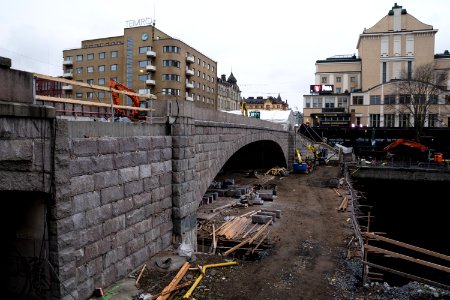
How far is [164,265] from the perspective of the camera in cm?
1055

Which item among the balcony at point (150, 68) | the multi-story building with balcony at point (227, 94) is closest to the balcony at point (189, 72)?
the balcony at point (150, 68)

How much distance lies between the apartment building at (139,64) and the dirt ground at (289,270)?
4709cm

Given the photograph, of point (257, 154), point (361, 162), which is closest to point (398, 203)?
point (361, 162)

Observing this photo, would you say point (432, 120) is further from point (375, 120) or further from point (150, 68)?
point (150, 68)

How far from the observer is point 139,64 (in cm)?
6391

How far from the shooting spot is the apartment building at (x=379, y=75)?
65938mm

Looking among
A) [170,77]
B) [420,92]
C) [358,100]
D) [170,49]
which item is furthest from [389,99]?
[170,49]

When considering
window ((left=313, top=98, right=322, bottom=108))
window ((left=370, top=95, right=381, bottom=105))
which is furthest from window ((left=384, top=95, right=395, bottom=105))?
window ((left=313, top=98, right=322, bottom=108))

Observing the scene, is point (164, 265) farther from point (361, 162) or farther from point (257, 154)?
point (361, 162)

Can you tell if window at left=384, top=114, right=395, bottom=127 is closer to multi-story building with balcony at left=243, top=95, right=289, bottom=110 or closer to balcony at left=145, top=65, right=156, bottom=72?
balcony at left=145, top=65, right=156, bottom=72

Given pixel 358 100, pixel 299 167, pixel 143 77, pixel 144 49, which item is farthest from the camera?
pixel 358 100

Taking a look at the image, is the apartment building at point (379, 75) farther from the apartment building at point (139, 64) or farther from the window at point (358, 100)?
the apartment building at point (139, 64)

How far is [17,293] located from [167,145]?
242 inches

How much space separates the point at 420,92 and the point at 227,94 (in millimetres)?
52077
